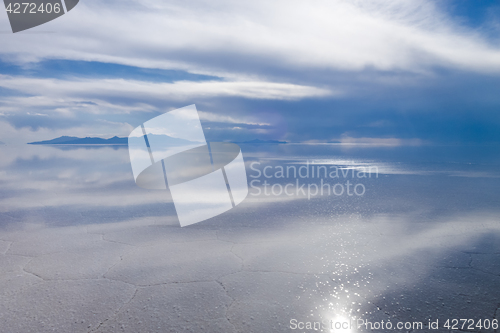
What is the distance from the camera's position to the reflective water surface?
3.17m

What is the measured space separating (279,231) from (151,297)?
9.50 ft

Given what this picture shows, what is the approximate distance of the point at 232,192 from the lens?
9.87 metres

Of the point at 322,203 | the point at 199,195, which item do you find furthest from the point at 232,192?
the point at 322,203

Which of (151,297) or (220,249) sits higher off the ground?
(151,297)

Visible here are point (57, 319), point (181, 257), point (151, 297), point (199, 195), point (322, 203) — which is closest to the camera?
point (57, 319)

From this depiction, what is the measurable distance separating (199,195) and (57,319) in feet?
20.7

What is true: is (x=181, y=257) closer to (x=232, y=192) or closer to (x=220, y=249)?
(x=220, y=249)

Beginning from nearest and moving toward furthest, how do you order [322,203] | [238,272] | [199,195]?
[238,272] → [322,203] → [199,195]

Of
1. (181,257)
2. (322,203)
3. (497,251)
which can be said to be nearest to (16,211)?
(181,257)

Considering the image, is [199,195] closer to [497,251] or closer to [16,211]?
[16,211]

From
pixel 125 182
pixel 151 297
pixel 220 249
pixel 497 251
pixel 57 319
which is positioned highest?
pixel 57 319

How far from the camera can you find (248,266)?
4312 millimetres

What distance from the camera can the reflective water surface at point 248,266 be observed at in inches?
125

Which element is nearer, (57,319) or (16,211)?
(57,319)
